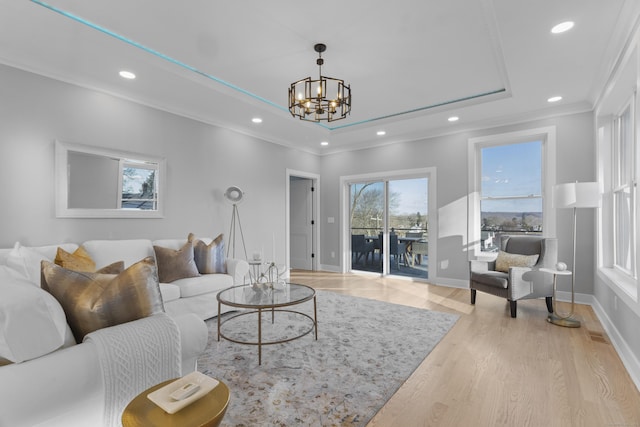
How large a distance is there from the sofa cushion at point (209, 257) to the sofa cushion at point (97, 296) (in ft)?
7.76

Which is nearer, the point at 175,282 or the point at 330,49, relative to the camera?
the point at 330,49

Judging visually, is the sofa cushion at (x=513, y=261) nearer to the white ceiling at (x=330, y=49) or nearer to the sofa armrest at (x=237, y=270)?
the white ceiling at (x=330, y=49)

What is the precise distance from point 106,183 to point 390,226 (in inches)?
180

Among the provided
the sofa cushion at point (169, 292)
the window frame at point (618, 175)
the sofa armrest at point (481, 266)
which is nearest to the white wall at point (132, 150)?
the sofa cushion at point (169, 292)

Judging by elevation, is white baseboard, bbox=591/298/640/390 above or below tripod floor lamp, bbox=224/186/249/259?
below

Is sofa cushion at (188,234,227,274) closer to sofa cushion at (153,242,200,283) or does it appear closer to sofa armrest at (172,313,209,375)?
sofa cushion at (153,242,200,283)

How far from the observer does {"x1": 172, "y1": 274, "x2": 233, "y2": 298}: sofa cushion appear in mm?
3270

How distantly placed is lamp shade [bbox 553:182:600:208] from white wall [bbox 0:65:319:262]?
4148mm

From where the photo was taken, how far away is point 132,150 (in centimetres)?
380

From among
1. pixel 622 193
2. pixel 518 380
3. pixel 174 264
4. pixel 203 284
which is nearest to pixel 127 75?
pixel 174 264

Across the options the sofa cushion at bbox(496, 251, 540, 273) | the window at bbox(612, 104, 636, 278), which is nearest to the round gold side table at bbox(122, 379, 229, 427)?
the window at bbox(612, 104, 636, 278)

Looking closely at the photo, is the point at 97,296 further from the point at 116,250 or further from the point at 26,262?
the point at 116,250

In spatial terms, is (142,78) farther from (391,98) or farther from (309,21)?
(391,98)

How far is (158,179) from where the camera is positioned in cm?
402
